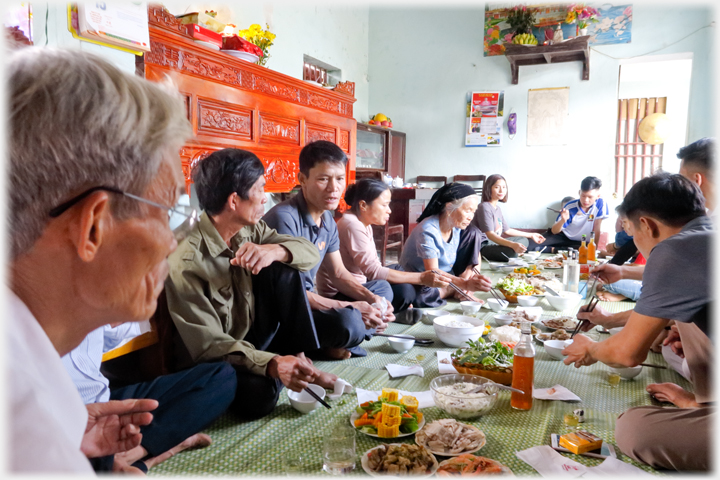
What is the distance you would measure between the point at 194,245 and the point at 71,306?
112cm

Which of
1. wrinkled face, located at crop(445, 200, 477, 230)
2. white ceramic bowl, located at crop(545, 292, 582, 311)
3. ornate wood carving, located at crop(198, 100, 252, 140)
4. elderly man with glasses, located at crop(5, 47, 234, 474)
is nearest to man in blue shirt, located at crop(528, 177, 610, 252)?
wrinkled face, located at crop(445, 200, 477, 230)

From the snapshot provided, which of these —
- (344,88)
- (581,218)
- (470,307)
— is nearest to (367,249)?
(470,307)

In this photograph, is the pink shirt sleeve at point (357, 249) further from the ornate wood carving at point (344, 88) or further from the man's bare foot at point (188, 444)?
the ornate wood carving at point (344, 88)

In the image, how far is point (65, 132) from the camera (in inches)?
23.1

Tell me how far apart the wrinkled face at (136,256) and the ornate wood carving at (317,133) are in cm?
389

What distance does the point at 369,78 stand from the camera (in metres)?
7.76

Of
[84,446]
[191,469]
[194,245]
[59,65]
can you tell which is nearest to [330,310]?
[194,245]

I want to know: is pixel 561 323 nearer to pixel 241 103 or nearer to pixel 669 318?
pixel 669 318

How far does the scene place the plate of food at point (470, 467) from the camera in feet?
3.84

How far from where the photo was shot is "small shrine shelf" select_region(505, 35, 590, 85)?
6140mm

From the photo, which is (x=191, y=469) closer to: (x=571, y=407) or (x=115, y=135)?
(x=115, y=135)

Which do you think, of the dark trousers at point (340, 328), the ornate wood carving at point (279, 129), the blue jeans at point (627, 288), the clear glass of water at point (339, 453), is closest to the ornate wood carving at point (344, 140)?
the ornate wood carving at point (279, 129)

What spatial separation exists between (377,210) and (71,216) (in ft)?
8.08

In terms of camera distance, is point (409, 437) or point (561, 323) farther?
point (561, 323)
